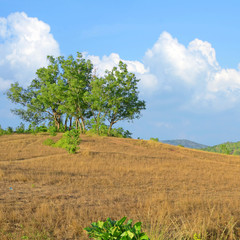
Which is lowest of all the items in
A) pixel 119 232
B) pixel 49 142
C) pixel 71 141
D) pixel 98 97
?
pixel 119 232

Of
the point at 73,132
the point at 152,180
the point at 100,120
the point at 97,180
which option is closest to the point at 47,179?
the point at 97,180

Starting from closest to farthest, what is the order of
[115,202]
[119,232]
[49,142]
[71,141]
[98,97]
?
[119,232] < [115,202] < [71,141] < [49,142] < [98,97]

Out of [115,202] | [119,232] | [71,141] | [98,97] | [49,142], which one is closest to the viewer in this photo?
[119,232]

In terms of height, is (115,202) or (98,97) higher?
(98,97)

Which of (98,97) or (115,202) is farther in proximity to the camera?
(98,97)

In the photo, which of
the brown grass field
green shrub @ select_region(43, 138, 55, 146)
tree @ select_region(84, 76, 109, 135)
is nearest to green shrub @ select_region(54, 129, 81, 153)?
the brown grass field

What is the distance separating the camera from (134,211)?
6.76 metres

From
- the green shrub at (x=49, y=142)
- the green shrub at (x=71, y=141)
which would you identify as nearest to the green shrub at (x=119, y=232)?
the green shrub at (x=71, y=141)

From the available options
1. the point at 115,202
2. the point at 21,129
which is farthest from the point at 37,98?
the point at 115,202

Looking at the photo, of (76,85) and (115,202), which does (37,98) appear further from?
(115,202)

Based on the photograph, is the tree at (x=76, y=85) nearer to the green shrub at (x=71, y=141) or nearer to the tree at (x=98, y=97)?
the tree at (x=98, y=97)

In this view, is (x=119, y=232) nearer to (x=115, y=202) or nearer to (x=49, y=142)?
(x=115, y=202)

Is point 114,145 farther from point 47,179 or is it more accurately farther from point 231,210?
point 231,210

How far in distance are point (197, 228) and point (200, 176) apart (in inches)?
438
